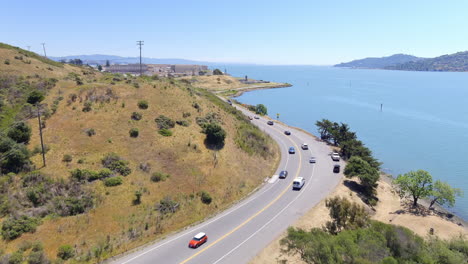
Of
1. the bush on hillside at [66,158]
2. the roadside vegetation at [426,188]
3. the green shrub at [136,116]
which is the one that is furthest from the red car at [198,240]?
the roadside vegetation at [426,188]

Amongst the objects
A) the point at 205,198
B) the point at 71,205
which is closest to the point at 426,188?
the point at 205,198

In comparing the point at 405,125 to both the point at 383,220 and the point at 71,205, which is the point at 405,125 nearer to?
the point at 383,220

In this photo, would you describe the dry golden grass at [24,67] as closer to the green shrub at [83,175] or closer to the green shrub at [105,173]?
the green shrub at [83,175]

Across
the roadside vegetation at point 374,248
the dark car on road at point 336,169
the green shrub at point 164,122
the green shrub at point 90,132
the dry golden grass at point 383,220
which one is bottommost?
the dry golden grass at point 383,220

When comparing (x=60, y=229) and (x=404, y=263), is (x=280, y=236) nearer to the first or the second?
(x=404, y=263)

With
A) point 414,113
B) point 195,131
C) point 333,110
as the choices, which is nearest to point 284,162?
point 195,131
